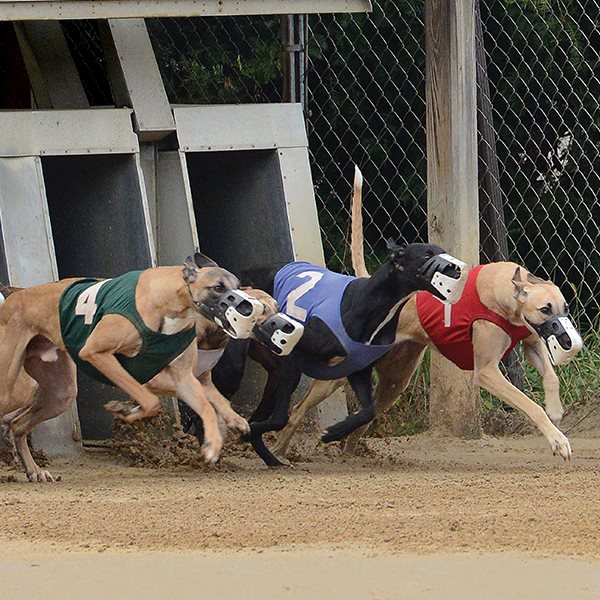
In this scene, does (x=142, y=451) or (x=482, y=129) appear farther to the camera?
(x=482, y=129)

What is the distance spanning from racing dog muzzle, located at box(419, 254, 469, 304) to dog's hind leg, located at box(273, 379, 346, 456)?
2.78ft

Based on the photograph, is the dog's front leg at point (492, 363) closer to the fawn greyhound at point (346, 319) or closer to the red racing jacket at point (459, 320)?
the red racing jacket at point (459, 320)

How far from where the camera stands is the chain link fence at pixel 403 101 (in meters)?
8.57

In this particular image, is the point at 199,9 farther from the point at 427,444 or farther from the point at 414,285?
the point at 427,444

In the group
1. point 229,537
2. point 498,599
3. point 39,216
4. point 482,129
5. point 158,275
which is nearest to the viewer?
point 498,599

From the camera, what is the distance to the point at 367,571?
3891mm

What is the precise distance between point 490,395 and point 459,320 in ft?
5.86

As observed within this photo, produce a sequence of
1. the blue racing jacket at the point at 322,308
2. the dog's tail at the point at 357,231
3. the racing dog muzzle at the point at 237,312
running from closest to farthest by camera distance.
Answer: the racing dog muzzle at the point at 237,312
the blue racing jacket at the point at 322,308
the dog's tail at the point at 357,231

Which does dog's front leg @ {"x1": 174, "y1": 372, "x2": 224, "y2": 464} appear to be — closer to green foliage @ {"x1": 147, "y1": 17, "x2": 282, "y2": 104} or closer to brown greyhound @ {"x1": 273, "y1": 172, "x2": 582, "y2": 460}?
brown greyhound @ {"x1": 273, "y1": 172, "x2": 582, "y2": 460}

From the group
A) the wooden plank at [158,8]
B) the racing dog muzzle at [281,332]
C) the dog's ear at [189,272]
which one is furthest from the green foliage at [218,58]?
the racing dog muzzle at [281,332]

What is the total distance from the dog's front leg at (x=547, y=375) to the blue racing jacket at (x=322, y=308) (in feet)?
2.35

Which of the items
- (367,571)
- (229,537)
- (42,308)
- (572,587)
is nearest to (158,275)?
(42,308)

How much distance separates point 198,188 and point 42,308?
2.44 m

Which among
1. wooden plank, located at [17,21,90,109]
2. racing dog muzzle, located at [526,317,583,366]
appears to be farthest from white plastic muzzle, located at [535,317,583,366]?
wooden plank, located at [17,21,90,109]
